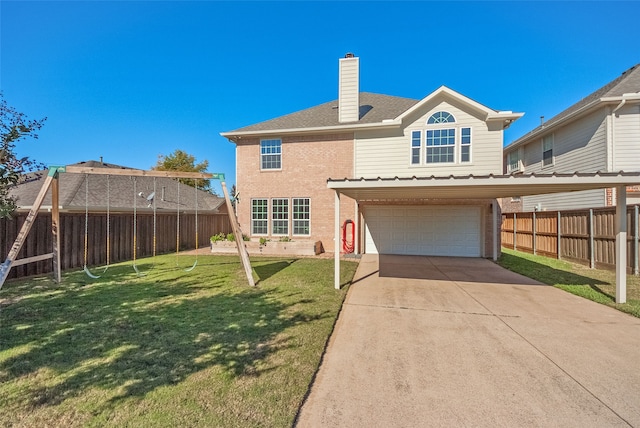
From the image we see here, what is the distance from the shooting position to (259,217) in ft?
46.9

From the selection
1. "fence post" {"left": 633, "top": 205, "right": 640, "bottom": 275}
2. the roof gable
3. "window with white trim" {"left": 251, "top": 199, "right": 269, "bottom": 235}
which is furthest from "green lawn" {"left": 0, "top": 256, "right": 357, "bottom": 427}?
"fence post" {"left": 633, "top": 205, "right": 640, "bottom": 275}

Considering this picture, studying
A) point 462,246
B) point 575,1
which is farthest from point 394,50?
point 462,246

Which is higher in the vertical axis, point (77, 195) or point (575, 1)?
point (575, 1)

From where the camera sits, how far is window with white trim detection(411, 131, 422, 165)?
1242cm

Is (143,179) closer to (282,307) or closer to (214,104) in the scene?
(214,104)

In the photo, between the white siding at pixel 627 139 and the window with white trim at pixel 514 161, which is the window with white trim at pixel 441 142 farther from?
the window with white trim at pixel 514 161

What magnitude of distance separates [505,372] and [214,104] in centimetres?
2087

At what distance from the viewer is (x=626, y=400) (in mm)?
2910

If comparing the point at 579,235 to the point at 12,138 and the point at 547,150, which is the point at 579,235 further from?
the point at 12,138

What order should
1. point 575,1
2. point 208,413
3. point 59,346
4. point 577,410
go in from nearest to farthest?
point 208,413 → point 577,410 → point 59,346 → point 575,1

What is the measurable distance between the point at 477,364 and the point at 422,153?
1013 centimetres

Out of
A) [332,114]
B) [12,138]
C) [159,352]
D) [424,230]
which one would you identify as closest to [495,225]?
[424,230]

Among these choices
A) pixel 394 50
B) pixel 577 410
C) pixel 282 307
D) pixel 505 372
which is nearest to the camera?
pixel 577 410

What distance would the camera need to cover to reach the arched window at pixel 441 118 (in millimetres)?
12104
